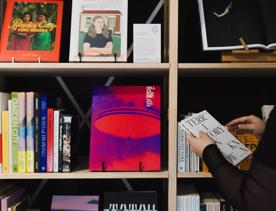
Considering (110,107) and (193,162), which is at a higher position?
(110,107)

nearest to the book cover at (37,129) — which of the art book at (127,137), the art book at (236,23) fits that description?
the art book at (127,137)

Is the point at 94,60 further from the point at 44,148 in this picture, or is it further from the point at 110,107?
the point at 44,148

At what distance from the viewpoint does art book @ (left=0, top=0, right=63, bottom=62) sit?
1383 millimetres

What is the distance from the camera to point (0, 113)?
1.36 metres

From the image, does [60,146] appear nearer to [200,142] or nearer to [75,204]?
[75,204]

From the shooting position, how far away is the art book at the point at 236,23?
4.48 ft

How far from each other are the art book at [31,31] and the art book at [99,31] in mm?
80

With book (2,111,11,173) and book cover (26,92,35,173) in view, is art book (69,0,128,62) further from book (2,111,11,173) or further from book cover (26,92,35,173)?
book (2,111,11,173)

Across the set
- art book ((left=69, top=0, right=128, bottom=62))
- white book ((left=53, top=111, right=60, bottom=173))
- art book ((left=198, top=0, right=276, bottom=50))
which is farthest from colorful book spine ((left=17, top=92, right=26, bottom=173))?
art book ((left=198, top=0, right=276, bottom=50))

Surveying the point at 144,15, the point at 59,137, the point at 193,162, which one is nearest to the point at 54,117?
the point at 59,137

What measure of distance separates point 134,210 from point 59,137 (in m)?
0.41

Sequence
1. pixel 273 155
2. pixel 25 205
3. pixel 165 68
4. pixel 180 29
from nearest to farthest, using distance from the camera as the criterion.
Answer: pixel 273 155
pixel 165 68
pixel 25 205
pixel 180 29

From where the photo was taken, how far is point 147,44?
1.34 m

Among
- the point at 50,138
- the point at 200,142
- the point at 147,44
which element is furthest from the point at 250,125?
the point at 50,138
